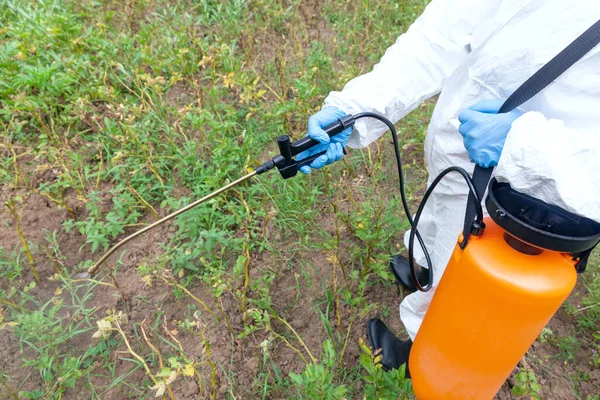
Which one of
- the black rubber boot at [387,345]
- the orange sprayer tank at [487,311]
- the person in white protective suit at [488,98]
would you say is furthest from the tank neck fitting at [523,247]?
the black rubber boot at [387,345]

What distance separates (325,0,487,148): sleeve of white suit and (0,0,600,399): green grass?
64 centimetres

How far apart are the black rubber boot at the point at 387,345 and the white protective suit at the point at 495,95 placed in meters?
0.14

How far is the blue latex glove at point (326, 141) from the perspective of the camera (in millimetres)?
1330

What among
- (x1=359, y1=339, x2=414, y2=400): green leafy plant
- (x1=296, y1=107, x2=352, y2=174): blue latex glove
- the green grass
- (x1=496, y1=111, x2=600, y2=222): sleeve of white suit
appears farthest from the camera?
the green grass

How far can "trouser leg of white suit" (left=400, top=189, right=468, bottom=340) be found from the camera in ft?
4.45

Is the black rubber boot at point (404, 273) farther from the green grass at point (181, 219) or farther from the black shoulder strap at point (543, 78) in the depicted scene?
the black shoulder strap at point (543, 78)

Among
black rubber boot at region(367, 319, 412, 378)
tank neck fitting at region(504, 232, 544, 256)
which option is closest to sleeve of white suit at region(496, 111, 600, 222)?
tank neck fitting at region(504, 232, 544, 256)

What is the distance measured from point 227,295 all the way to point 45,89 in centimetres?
196

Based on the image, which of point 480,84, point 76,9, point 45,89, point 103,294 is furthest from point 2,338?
point 76,9

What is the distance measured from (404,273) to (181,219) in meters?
1.21

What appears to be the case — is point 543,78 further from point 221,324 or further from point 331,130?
point 221,324

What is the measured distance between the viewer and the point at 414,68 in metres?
1.34

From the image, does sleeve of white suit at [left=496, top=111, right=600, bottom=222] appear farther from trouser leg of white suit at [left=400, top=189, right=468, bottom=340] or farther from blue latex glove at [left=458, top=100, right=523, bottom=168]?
trouser leg of white suit at [left=400, top=189, right=468, bottom=340]

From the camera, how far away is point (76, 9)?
10.6 ft
